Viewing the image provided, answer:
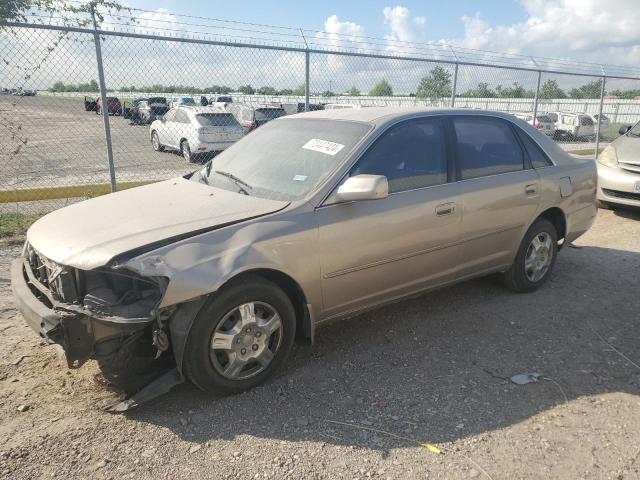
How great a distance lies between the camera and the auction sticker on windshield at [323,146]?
364 cm

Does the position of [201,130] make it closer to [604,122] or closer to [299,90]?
[299,90]

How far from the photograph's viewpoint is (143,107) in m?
17.0

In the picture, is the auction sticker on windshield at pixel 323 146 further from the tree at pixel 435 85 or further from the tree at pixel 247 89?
the tree at pixel 435 85

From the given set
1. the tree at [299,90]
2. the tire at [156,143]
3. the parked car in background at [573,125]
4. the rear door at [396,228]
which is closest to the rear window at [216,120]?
the tire at [156,143]

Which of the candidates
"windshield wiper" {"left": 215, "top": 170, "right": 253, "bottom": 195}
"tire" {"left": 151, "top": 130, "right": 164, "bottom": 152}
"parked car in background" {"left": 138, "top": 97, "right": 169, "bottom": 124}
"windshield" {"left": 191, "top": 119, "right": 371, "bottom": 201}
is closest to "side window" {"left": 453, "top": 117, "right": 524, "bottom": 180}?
"windshield" {"left": 191, "top": 119, "right": 371, "bottom": 201}

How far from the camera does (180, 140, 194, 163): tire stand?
14.9m

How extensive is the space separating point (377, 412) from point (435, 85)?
28.4 ft

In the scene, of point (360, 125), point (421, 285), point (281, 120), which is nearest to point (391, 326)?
point (421, 285)

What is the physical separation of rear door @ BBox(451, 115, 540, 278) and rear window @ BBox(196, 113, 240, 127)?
10.8 m

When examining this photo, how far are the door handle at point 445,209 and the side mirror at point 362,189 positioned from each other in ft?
2.42

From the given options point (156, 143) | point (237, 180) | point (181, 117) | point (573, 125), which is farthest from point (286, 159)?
point (573, 125)

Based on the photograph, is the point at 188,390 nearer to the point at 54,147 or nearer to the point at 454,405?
the point at 454,405

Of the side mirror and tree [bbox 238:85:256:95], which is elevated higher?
tree [bbox 238:85:256:95]

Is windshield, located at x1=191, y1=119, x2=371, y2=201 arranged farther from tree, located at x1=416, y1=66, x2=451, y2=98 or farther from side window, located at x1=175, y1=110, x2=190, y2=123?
side window, located at x1=175, y1=110, x2=190, y2=123
